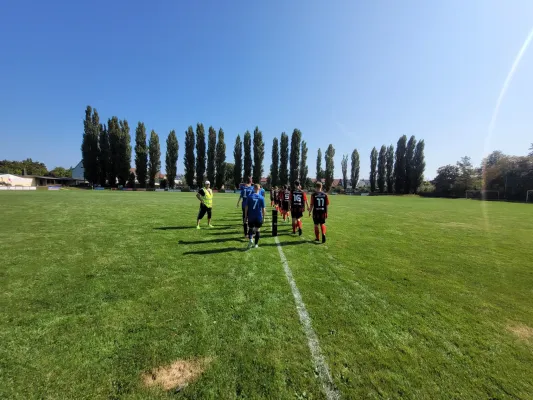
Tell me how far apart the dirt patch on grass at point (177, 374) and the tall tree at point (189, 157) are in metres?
68.4

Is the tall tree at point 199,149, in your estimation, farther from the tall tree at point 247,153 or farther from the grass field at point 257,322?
the grass field at point 257,322

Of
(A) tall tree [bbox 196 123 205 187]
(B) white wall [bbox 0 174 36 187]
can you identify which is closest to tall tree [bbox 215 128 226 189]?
(A) tall tree [bbox 196 123 205 187]

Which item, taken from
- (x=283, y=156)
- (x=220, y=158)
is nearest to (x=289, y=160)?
(x=283, y=156)

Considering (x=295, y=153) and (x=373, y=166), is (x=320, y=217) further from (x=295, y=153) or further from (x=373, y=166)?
(x=373, y=166)

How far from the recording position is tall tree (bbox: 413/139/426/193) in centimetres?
6719

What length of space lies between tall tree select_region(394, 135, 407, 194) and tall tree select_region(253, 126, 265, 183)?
38929mm

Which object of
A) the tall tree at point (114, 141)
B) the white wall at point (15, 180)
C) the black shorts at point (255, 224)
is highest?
the tall tree at point (114, 141)

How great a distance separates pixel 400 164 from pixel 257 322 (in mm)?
78022

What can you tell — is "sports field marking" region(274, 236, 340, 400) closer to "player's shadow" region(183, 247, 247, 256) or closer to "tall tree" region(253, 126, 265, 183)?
"player's shadow" region(183, 247, 247, 256)

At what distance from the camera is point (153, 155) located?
209ft

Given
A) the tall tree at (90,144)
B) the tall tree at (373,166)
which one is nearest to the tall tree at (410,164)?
the tall tree at (373,166)

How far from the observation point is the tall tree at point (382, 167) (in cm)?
7441

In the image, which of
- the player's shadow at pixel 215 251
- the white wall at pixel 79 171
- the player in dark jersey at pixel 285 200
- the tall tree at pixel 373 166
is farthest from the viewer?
the white wall at pixel 79 171

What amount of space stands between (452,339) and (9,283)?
7.69 metres
